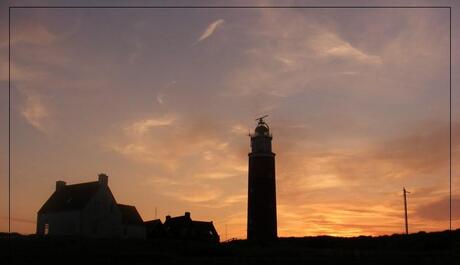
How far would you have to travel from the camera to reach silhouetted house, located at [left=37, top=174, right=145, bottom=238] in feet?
203

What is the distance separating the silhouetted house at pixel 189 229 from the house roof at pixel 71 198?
21.4 metres

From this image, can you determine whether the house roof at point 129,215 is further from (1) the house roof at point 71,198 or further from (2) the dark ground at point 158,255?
(2) the dark ground at point 158,255

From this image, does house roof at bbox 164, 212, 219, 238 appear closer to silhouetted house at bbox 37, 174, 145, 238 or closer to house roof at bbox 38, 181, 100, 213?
silhouetted house at bbox 37, 174, 145, 238

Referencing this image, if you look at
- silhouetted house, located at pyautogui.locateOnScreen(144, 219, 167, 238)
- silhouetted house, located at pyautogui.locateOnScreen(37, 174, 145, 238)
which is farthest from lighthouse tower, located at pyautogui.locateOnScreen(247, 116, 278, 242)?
silhouetted house, located at pyautogui.locateOnScreen(144, 219, 167, 238)

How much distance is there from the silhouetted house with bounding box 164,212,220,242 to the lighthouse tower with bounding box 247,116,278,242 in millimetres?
17758

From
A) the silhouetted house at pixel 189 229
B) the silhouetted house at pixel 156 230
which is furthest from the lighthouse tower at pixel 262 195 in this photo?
the silhouetted house at pixel 156 230

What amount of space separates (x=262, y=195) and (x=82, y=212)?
1948cm

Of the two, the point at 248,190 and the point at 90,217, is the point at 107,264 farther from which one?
the point at 248,190

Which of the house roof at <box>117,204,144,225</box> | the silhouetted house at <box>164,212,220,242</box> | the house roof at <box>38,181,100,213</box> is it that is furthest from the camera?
the silhouetted house at <box>164,212,220,242</box>

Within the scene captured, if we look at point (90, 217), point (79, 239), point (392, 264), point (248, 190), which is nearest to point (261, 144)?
point (248, 190)

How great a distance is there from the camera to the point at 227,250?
158 feet

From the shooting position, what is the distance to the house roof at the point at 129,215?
73625 millimetres

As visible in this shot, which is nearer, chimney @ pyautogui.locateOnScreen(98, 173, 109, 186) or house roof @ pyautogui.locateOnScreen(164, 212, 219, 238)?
chimney @ pyautogui.locateOnScreen(98, 173, 109, 186)

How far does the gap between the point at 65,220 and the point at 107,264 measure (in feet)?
88.5
